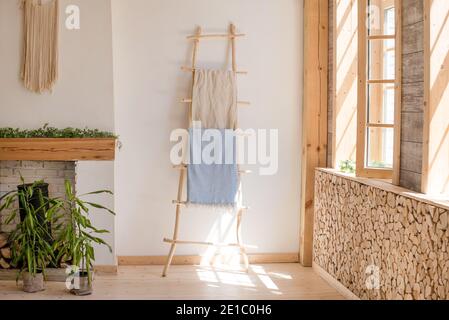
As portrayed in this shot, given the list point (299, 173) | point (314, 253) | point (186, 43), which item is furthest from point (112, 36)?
point (314, 253)

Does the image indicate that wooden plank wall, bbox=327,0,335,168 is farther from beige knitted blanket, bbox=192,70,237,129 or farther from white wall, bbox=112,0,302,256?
beige knitted blanket, bbox=192,70,237,129

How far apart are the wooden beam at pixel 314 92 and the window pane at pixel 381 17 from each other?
3.25 feet

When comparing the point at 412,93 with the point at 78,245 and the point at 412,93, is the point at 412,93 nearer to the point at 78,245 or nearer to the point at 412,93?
the point at 412,93

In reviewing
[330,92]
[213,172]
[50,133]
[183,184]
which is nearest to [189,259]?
[183,184]

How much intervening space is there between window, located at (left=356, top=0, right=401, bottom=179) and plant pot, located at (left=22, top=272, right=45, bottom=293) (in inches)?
101

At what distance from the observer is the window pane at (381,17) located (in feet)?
17.2

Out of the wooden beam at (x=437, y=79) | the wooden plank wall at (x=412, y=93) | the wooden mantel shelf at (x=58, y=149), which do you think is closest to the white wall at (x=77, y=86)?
the wooden mantel shelf at (x=58, y=149)

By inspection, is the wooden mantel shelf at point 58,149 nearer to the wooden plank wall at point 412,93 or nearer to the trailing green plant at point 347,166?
the trailing green plant at point 347,166

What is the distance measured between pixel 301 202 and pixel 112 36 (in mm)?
2253

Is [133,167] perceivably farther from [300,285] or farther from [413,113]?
[413,113]

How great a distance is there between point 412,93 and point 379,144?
3.29ft

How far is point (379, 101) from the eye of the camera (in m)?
5.37

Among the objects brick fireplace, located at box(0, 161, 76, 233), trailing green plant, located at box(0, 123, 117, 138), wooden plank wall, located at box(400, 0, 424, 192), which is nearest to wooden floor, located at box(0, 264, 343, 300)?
brick fireplace, located at box(0, 161, 76, 233)

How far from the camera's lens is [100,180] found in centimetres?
609
